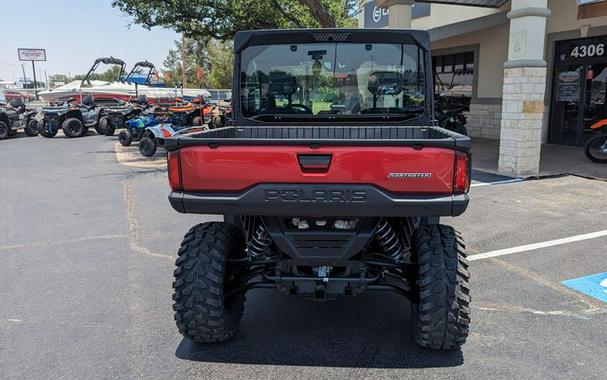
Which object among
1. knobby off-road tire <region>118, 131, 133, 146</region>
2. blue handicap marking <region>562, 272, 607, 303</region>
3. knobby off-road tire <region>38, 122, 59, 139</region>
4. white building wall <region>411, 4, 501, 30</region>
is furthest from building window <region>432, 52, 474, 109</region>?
knobby off-road tire <region>38, 122, 59, 139</region>

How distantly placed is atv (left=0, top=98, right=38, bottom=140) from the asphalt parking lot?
42.9 feet

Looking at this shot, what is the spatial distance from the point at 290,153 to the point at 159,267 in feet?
8.87

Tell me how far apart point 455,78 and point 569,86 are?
185 inches

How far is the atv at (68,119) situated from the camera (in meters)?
18.2

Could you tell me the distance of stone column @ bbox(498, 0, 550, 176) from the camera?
28.9ft

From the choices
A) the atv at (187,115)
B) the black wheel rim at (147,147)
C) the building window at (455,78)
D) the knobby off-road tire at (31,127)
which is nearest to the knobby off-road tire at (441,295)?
the black wheel rim at (147,147)

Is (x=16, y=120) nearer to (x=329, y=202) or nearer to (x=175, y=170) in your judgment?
(x=175, y=170)

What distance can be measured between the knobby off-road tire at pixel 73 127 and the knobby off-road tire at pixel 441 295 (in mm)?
17924

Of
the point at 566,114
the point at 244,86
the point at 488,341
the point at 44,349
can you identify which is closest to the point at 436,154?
the point at 488,341

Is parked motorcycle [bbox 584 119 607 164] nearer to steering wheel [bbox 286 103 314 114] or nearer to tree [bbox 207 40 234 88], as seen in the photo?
steering wheel [bbox 286 103 314 114]

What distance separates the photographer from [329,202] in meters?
2.86

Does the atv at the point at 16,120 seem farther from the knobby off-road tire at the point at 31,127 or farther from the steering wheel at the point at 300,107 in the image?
the steering wheel at the point at 300,107

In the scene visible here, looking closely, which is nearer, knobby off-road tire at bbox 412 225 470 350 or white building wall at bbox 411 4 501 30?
knobby off-road tire at bbox 412 225 470 350

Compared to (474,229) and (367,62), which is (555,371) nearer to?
(367,62)
